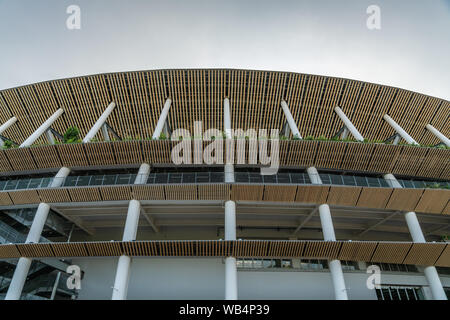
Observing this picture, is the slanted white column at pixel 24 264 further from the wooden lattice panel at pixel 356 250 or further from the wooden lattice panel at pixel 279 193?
the wooden lattice panel at pixel 356 250

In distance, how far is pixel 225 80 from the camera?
20.9 m

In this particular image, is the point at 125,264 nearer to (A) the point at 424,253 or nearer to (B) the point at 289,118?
(B) the point at 289,118

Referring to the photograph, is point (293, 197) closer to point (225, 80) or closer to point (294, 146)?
point (294, 146)

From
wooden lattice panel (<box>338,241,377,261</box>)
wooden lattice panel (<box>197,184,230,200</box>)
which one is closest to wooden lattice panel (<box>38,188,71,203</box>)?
wooden lattice panel (<box>197,184,230,200</box>)

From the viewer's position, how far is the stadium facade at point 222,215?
45.2ft

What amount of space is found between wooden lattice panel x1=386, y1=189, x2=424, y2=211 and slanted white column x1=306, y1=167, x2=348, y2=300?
3712mm

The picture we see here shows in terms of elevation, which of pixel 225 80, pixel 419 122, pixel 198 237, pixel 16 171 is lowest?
pixel 198 237

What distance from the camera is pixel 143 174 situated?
1552cm

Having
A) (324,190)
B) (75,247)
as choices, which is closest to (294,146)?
(324,190)

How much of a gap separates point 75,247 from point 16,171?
7.17 meters

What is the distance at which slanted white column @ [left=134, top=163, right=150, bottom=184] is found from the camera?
15164 mm

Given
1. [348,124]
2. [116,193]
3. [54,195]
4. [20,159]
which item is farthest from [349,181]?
[20,159]

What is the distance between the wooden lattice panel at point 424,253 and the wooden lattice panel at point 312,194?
5.06 metres

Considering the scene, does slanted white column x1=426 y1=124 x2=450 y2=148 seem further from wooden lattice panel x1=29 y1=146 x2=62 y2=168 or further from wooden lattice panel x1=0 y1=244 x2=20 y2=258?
wooden lattice panel x1=0 y1=244 x2=20 y2=258
